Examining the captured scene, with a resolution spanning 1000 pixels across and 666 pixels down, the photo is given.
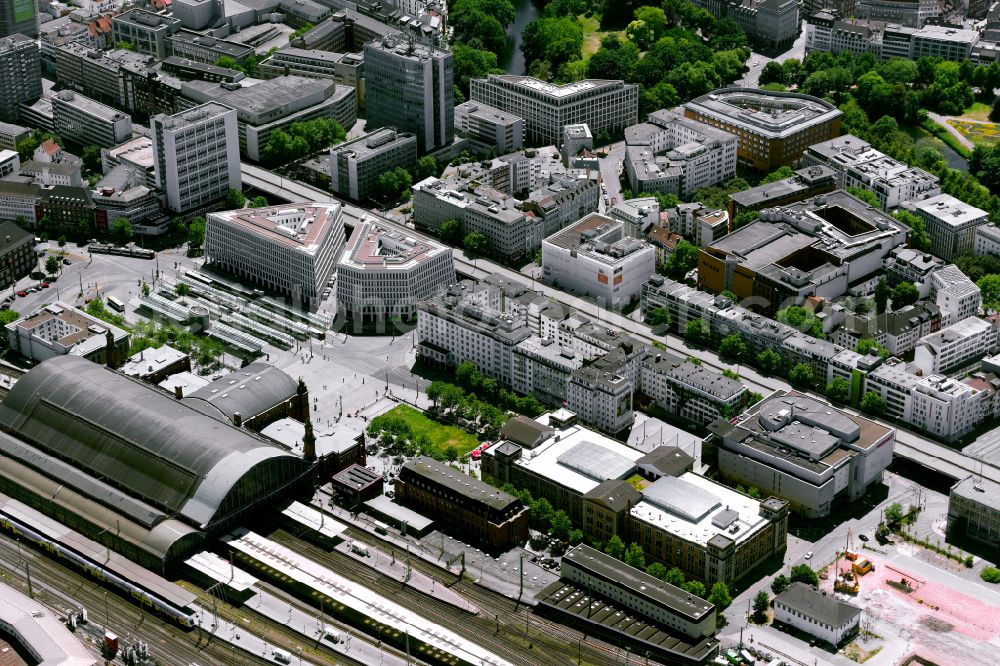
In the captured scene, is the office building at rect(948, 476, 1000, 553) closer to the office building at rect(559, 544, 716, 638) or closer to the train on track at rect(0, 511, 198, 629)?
the office building at rect(559, 544, 716, 638)

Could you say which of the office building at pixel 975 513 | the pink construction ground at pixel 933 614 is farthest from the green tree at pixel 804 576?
the office building at pixel 975 513

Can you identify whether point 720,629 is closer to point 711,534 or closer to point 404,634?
point 711,534

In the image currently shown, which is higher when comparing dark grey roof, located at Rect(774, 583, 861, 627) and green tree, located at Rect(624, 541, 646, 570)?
dark grey roof, located at Rect(774, 583, 861, 627)

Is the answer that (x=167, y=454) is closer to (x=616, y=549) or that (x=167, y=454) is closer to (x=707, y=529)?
(x=616, y=549)

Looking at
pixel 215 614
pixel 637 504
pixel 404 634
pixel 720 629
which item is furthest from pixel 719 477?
pixel 215 614

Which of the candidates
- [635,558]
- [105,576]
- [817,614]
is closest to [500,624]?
[635,558]

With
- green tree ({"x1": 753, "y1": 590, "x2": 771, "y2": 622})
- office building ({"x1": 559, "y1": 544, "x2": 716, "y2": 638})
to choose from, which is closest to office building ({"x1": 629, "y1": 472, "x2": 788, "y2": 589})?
green tree ({"x1": 753, "y1": 590, "x2": 771, "y2": 622})
